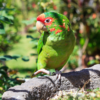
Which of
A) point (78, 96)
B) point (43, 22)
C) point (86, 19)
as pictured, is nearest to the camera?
point (78, 96)

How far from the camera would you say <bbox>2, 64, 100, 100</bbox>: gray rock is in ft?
3.23

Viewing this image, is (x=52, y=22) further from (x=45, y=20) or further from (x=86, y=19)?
(x=86, y=19)

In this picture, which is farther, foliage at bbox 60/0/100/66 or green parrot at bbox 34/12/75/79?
foliage at bbox 60/0/100/66

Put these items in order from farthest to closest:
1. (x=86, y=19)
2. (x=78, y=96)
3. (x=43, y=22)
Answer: (x=86, y=19) < (x=43, y=22) < (x=78, y=96)

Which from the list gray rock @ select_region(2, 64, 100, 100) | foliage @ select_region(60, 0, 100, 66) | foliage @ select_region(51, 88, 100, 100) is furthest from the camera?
foliage @ select_region(60, 0, 100, 66)

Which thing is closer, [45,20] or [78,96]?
[78,96]

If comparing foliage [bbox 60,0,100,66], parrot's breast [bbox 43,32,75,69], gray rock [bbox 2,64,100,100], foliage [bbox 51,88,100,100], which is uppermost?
foliage [bbox 60,0,100,66]

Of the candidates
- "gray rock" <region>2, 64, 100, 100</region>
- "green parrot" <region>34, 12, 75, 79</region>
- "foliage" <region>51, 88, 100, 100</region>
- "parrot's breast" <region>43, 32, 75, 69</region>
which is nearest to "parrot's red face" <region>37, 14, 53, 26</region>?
"green parrot" <region>34, 12, 75, 79</region>

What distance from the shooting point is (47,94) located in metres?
1.20

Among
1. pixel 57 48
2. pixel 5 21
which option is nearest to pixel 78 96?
pixel 57 48

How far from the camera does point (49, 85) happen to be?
1.20 meters

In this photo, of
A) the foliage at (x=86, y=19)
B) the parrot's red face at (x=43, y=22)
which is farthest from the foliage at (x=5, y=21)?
the foliage at (x=86, y=19)

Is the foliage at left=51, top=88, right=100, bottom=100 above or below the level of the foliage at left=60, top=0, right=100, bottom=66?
below

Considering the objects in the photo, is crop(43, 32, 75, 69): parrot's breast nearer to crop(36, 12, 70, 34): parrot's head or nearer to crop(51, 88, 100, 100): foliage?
crop(36, 12, 70, 34): parrot's head
